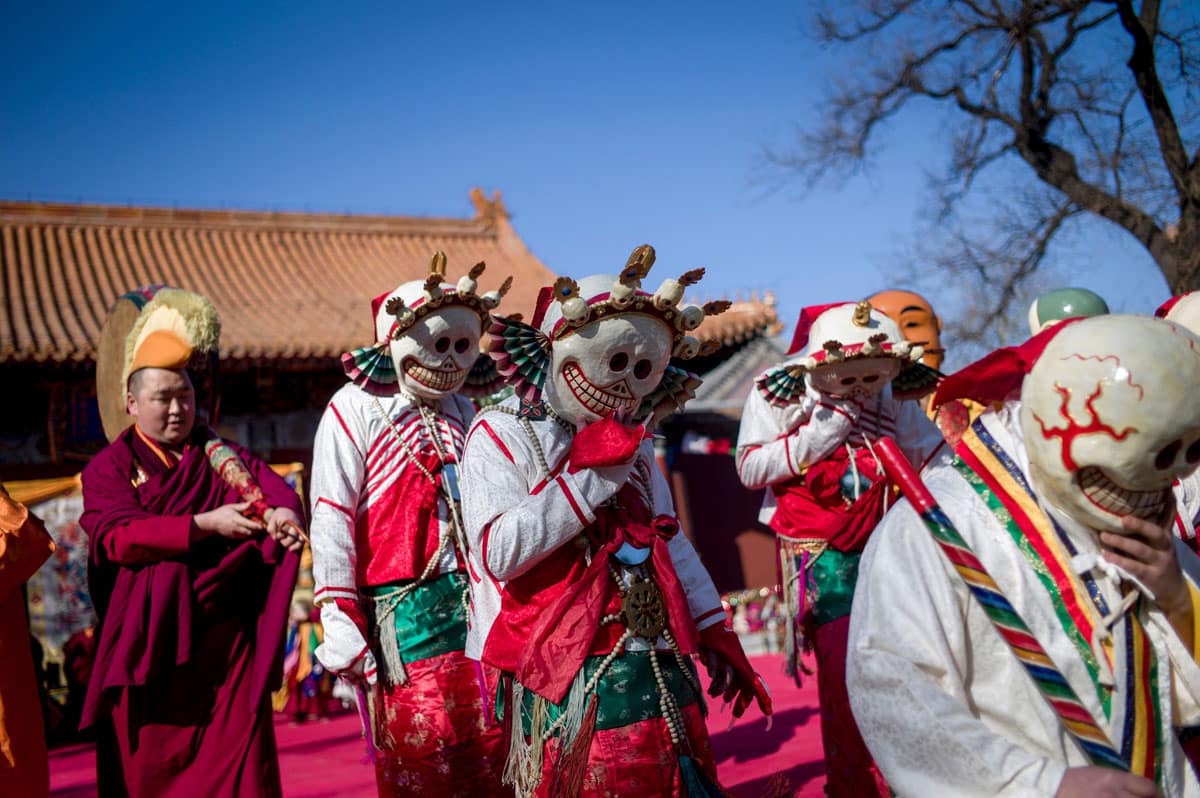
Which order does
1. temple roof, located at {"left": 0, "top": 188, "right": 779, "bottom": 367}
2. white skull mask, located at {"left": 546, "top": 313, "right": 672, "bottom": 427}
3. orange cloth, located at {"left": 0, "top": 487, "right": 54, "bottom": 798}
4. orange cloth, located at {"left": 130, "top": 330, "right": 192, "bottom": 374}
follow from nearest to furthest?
white skull mask, located at {"left": 546, "top": 313, "right": 672, "bottom": 427} < orange cloth, located at {"left": 0, "top": 487, "right": 54, "bottom": 798} < orange cloth, located at {"left": 130, "top": 330, "right": 192, "bottom": 374} < temple roof, located at {"left": 0, "top": 188, "right": 779, "bottom": 367}

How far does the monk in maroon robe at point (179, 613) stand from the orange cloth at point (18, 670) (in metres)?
0.18

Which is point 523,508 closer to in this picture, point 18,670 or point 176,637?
point 176,637

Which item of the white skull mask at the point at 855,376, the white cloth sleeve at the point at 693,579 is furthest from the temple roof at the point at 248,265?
the white cloth sleeve at the point at 693,579

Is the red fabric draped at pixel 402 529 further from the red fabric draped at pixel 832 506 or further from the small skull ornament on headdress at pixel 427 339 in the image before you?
the red fabric draped at pixel 832 506

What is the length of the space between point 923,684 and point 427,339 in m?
2.37

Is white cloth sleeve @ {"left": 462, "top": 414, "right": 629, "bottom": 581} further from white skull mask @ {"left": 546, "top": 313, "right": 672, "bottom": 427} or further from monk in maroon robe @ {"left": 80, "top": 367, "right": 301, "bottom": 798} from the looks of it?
monk in maroon robe @ {"left": 80, "top": 367, "right": 301, "bottom": 798}

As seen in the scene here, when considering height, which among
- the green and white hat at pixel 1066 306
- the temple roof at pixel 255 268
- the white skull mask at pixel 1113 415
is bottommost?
the white skull mask at pixel 1113 415


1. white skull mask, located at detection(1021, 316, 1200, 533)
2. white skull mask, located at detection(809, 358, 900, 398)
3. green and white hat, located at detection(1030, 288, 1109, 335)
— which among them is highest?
green and white hat, located at detection(1030, 288, 1109, 335)

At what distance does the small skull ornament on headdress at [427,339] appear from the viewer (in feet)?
12.0

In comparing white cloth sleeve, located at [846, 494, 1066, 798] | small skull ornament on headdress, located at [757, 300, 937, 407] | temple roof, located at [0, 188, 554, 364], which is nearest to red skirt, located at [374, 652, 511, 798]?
small skull ornament on headdress, located at [757, 300, 937, 407]

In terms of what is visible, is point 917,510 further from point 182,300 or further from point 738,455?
→ point 182,300

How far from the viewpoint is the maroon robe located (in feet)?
11.8

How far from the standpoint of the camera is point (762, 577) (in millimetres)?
13812

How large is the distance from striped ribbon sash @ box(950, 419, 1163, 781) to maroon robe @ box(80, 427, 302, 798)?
2563 millimetres
